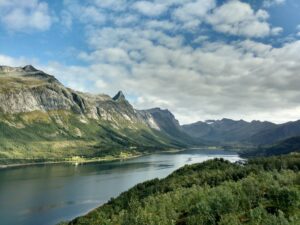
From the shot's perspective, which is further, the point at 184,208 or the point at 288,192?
the point at 184,208

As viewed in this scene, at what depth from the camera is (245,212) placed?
87500 millimetres

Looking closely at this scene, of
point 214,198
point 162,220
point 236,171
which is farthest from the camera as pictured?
point 236,171

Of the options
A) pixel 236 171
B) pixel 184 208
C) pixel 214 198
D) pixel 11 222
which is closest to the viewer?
pixel 214 198

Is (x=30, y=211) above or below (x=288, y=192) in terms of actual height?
below

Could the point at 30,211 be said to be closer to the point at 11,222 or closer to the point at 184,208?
the point at 11,222

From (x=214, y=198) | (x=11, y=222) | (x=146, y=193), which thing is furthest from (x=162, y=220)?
(x=11, y=222)

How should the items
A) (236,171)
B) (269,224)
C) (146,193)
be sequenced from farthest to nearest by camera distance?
(236,171)
(146,193)
(269,224)

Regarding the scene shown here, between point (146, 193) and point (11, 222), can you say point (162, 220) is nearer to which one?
point (146, 193)

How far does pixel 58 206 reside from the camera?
192 metres

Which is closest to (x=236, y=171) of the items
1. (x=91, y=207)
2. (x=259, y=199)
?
(x=91, y=207)

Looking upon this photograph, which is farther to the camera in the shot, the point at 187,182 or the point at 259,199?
the point at 187,182

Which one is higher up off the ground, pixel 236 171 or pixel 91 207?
pixel 236 171

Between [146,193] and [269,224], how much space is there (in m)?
119

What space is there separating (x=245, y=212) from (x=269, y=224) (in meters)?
27.9
